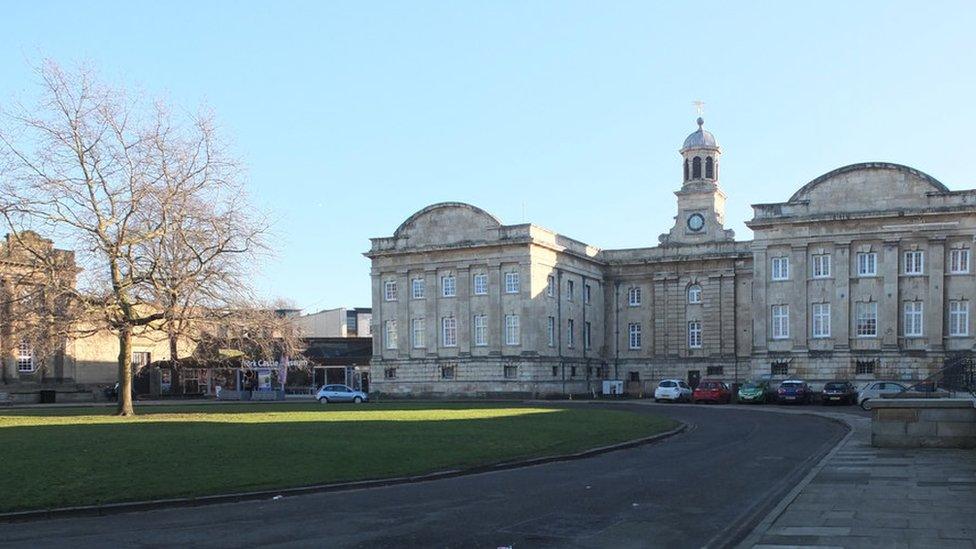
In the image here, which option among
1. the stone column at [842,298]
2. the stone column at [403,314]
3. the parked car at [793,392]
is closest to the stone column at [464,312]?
the stone column at [403,314]

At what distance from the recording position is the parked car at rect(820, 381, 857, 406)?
5250cm

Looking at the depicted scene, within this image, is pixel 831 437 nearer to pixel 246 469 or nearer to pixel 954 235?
pixel 246 469

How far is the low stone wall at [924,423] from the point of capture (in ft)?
76.4

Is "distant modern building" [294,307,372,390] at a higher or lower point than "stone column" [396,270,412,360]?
lower

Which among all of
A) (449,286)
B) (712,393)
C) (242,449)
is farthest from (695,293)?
(242,449)

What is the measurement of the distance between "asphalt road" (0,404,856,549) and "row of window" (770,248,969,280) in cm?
4515

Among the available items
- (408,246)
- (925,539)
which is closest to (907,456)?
(925,539)

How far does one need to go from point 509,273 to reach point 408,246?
30.5 ft

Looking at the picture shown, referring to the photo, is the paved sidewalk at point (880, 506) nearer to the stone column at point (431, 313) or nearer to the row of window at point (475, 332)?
the row of window at point (475, 332)

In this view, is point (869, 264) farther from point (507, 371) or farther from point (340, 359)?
point (340, 359)

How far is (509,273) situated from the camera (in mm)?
69500

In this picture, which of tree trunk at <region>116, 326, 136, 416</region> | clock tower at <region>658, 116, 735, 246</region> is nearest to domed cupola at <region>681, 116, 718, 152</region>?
clock tower at <region>658, 116, 735, 246</region>

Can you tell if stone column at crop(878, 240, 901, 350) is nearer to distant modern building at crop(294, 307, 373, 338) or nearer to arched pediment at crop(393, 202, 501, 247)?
arched pediment at crop(393, 202, 501, 247)

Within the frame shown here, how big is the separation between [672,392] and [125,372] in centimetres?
3526
